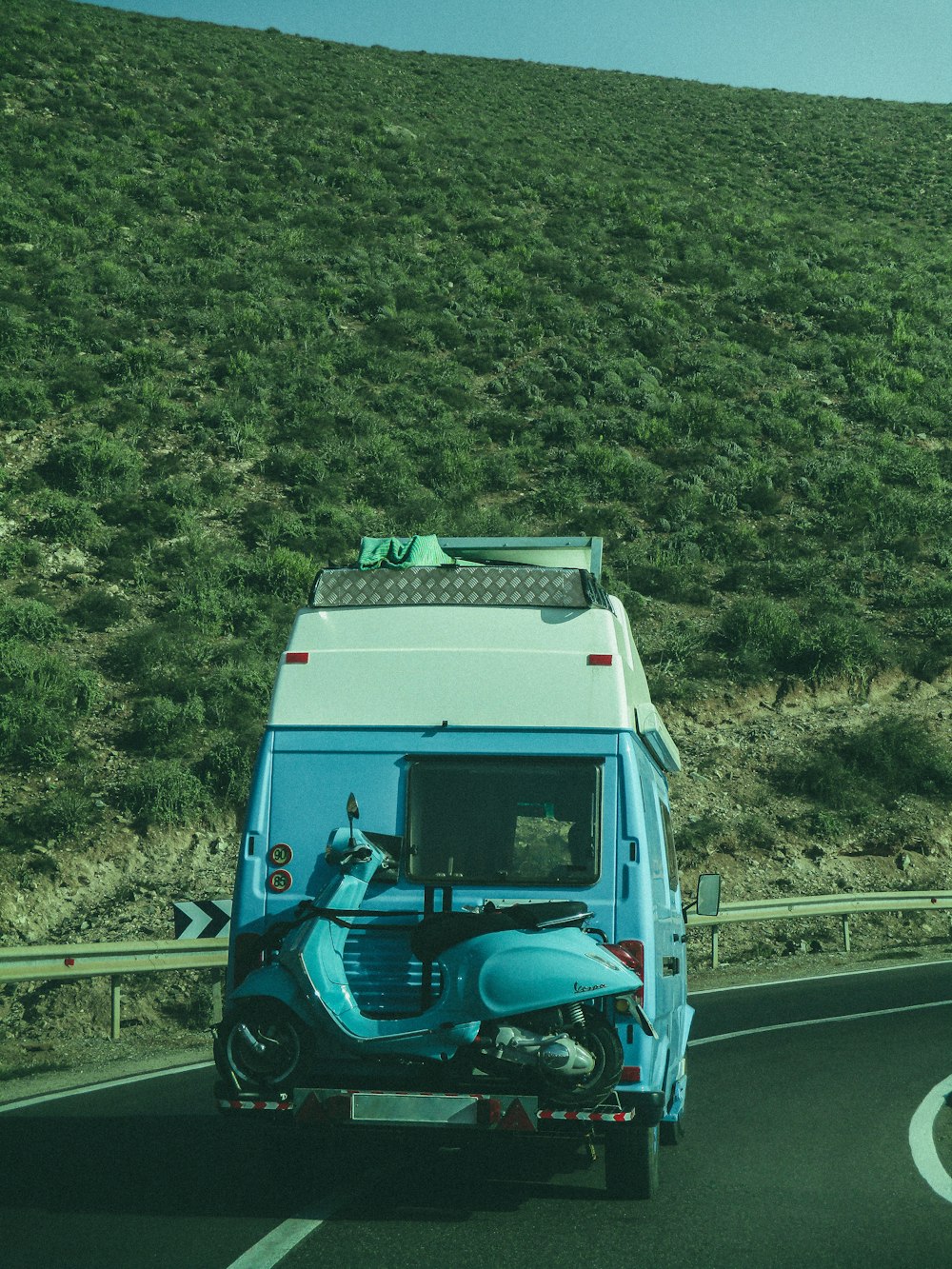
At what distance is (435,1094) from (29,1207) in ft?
7.12

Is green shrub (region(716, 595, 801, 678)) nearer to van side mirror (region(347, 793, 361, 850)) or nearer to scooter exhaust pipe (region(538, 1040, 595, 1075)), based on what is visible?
van side mirror (region(347, 793, 361, 850))

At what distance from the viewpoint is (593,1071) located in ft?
17.8

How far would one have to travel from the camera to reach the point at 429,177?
46.0m

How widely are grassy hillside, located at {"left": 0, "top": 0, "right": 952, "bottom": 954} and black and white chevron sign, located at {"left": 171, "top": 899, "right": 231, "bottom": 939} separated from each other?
501 centimetres

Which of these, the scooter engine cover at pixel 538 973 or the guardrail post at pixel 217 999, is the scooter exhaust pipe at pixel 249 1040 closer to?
the scooter engine cover at pixel 538 973

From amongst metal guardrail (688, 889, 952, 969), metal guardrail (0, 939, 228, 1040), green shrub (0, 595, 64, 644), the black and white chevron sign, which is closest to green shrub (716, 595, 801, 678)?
metal guardrail (688, 889, 952, 969)

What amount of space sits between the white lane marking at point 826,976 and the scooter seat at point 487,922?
9203mm

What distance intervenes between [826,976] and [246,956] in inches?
434

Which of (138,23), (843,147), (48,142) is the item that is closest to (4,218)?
(48,142)

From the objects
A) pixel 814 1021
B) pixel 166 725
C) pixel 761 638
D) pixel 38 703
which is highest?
pixel 761 638

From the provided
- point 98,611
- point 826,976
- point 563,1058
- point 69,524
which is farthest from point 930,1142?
point 69,524

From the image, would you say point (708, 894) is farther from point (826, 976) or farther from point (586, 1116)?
point (826, 976)

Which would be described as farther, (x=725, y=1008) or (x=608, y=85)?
(x=608, y=85)

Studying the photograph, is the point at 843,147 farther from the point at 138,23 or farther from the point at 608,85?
the point at 138,23
